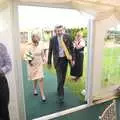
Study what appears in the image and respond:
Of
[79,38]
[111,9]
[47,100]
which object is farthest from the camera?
[79,38]

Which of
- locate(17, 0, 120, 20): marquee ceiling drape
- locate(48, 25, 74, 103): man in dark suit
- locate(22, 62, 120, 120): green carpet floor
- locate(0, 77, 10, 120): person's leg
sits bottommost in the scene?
locate(22, 62, 120, 120): green carpet floor

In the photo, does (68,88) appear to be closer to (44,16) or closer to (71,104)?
(71,104)

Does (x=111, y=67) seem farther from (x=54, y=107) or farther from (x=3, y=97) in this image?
(x=3, y=97)

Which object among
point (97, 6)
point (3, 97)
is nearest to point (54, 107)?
point (3, 97)

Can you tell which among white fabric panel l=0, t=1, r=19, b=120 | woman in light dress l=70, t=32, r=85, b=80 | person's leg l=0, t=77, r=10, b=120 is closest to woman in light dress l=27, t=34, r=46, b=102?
woman in light dress l=70, t=32, r=85, b=80

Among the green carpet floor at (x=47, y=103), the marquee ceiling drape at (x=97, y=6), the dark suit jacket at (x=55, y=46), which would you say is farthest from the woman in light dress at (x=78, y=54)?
the marquee ceiling drape at (x=97, y=6)

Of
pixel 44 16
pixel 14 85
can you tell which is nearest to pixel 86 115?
pixel 14 85

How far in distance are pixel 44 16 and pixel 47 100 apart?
8.05 feet

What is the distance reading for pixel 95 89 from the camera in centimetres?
352

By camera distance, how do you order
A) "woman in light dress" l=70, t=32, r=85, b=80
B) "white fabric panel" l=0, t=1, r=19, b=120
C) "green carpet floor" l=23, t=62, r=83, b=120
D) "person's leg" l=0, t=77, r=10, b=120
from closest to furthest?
"person's leg" l=0, t=77, r=10, b=120 → "white fabric panel" l=0, t=1, r=19, b=120 → "green carpet floor" l=23, t=62, r=83, b=120 → "woman in light dress" l=70, t=32, r=85, b=80

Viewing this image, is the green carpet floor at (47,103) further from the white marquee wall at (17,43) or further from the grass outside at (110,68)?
the white marquee wall at (17,43)

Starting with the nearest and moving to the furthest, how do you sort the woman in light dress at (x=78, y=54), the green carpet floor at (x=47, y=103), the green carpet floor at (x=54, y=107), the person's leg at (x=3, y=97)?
the person's leg at (x=3, y=97) → the green carpet floor at (x=54, y=107) → the green carpet floor at (x=47, y=103) → the woman in light dress at (x=78, y=54)

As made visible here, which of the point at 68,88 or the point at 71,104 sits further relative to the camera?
the point at 68,88

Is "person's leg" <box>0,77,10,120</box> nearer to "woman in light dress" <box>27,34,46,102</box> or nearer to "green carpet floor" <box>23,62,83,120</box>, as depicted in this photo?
"green carpet floor" <box>23,62,83,120</box>
